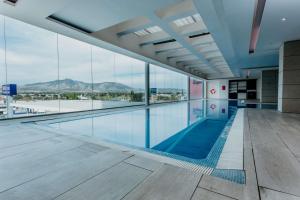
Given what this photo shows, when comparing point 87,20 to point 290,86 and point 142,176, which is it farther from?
point 290,86

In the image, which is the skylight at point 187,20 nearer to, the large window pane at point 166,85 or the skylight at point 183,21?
the skylight at point 183,21

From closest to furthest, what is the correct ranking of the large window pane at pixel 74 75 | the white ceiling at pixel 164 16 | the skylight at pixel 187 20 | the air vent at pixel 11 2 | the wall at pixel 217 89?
1. the air vent at pixel 11 2
2. the white ceiling at pixel 164 16
3. the skylight at pixel 187 20
4. the large window pane at pixel 74 75
5. the wall at pixel 217 89

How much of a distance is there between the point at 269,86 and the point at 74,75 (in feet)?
43.3

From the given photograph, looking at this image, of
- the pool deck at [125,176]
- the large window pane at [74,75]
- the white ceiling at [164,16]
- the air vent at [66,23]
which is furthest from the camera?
the large window pane at [74,75]

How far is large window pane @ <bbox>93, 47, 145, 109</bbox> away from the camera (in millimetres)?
7371

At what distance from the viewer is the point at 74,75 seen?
6.38 metres

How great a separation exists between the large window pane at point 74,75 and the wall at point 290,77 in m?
7.83

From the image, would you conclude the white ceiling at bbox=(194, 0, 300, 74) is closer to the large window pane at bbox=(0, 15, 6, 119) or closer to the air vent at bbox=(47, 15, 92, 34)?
the air vent at bbox=(47, 15, 92, 34)

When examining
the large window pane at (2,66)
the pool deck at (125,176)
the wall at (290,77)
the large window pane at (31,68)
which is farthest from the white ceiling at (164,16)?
the pool deck at (125,176)

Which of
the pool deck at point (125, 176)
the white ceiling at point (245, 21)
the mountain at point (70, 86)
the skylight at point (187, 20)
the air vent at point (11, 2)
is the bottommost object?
the pool deck at point (125, 176)

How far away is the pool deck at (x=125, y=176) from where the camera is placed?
129 centimetres

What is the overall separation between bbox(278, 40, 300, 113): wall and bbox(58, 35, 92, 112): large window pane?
25.7ft

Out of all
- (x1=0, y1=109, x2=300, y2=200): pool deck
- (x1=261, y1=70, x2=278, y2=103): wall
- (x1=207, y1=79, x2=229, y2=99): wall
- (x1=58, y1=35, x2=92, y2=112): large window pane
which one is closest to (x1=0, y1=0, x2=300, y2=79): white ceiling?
(x1=58, y1=35, x2=92, y2=112): large window pane

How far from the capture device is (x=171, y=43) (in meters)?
7.06
